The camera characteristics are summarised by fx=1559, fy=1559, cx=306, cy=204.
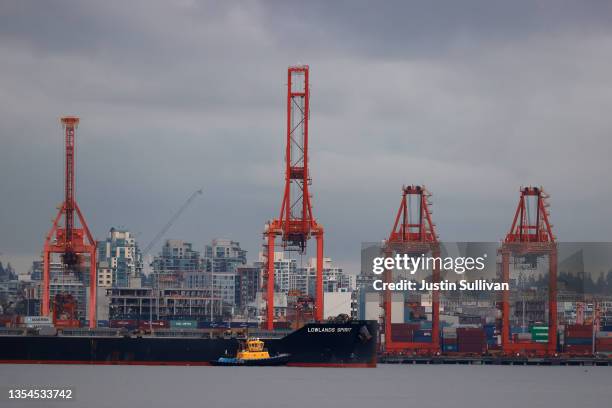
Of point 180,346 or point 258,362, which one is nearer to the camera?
point 258,362

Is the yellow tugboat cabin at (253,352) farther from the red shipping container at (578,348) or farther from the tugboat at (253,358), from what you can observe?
the red shipping container at (578,348)

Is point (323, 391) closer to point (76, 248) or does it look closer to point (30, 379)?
point (30, 379)

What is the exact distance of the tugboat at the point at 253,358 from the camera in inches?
4552

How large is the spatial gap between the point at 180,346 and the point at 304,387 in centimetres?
2402

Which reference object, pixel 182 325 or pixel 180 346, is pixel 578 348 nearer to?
pixel 182 325

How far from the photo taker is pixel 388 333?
14488 centimetres

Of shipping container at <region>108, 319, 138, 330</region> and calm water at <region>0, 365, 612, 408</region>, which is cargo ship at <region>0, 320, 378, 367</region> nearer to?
calm water at <region>0, 365, 612, 408</region>

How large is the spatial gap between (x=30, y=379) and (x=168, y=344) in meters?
19.8

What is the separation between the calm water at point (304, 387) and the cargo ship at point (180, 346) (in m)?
0.93

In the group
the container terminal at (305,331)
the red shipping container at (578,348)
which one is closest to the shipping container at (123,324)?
the container terminal at (305,331)

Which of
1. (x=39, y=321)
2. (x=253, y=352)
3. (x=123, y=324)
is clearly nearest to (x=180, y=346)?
(x=253, y=352)

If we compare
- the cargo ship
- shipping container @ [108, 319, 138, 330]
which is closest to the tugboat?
the cargo ship

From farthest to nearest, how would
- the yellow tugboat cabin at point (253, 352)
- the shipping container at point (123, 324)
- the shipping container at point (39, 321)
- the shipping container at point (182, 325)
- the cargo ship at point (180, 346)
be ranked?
the shipping container at point (123, 324) < the shipping container at point (182, 325) < the shipping container at point (39, 321) < the yellow tugboat cabin at point (253, 352) < the cargo ship at point (180, 346)

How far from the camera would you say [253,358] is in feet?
382
